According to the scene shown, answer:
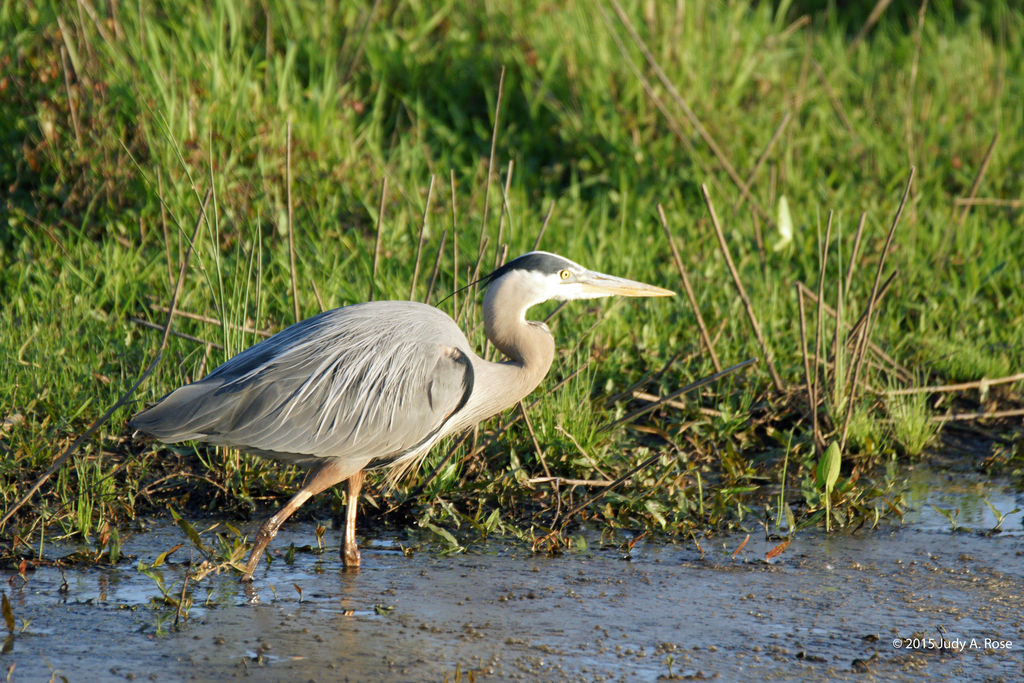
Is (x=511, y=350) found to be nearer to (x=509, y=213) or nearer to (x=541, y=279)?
(x=541, y=279)

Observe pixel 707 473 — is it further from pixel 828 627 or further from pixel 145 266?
pixel 145 266

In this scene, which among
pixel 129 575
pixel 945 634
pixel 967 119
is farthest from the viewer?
pixel 967 119

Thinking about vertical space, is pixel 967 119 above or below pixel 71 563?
above

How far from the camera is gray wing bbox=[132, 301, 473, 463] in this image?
3.90 meters

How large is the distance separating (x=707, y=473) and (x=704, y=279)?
144 centimetres

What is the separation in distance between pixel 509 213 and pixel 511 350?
594mm

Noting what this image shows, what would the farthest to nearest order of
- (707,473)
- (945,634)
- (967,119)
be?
(967,119), (707,473), (945,634)

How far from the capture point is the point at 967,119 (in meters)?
7.48

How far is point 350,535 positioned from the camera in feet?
13.0

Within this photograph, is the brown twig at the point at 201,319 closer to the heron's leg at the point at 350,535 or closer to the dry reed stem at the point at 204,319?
the dry reed stem at the point at 204,319

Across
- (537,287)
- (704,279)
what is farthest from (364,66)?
(537,287)

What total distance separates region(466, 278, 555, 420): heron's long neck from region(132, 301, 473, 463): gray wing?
14 cm

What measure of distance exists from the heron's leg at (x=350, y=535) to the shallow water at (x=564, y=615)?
0.16 feet

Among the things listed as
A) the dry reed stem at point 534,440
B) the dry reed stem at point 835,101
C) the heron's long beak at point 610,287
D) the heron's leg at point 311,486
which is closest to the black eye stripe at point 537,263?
the heron's long beak at point 610,287
